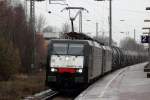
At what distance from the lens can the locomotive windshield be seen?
23.9 meters

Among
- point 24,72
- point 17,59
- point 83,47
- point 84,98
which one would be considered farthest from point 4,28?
point 84,98

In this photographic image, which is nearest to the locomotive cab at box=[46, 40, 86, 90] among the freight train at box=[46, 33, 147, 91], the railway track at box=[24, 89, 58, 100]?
the freight train at box=[46, 33, 147, 91]

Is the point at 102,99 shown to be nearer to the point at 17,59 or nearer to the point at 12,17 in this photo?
the point at 17,59

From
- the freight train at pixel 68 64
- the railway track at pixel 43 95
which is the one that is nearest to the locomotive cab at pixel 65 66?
the freight train at pixel 68 64

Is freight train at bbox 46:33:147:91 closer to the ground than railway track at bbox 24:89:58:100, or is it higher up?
higher up

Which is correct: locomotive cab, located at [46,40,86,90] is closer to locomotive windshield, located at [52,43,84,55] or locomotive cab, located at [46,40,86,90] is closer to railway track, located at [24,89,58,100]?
locomotive windshield, located at [52,43,84,55]

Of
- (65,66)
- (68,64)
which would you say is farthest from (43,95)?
(68,64)

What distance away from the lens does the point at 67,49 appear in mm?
24000

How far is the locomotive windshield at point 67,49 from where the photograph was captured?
23.9m

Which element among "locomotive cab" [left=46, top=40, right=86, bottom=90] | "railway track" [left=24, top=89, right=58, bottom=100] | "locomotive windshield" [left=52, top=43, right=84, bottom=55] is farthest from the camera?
"locomotive windshield" [left=52, top=43, right=84, bottom=55]

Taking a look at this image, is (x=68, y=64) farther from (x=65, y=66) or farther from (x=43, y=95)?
(x=43, y=95)

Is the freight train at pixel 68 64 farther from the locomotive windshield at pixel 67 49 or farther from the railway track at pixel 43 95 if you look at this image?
the railway track at pixel 43 95

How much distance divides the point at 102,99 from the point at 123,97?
0.97m

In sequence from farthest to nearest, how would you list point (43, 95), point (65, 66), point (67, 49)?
1. point (67, 49)
2. point (65, 66)
3. point (43, 95)
